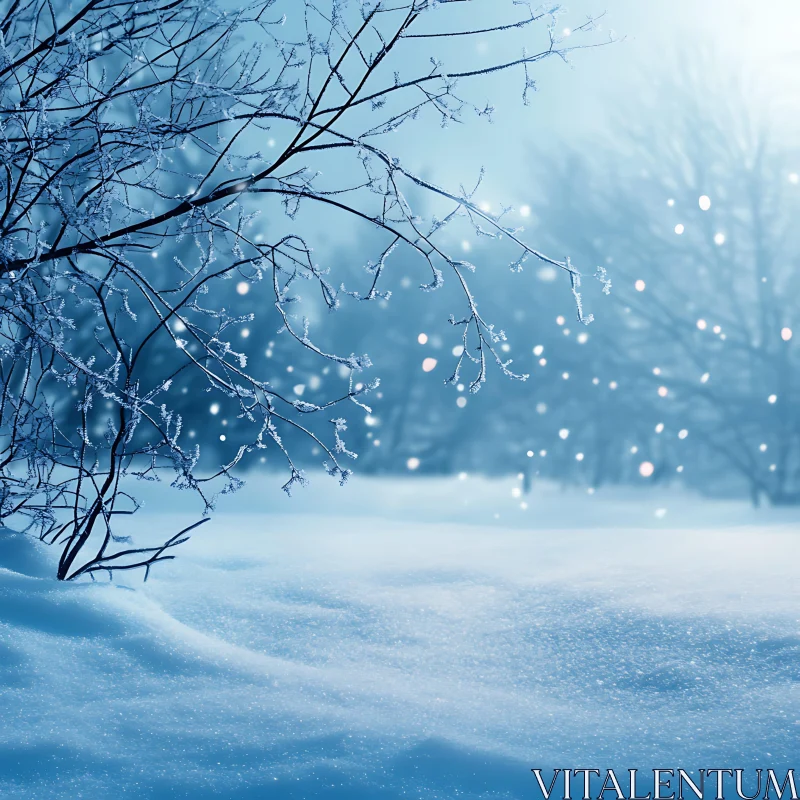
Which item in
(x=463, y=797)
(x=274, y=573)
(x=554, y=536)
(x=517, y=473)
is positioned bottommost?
(x=463, y=797)

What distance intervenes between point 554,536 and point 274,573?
79.0 inches

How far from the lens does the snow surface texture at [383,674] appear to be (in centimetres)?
121

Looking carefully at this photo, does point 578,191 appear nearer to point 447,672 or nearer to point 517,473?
point 517,473

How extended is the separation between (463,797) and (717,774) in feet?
1.61

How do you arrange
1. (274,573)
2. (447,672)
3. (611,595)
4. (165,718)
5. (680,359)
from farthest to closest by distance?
(680,359) → (274,573) → (611,595) → (447,672) → (165,718)

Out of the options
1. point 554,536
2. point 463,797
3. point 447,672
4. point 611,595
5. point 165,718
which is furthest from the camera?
point 554,536

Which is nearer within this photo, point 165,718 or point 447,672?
point 165,718

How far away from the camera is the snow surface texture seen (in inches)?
47.5

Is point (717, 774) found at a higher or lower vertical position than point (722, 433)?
lower

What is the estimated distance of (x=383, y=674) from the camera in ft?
5.42

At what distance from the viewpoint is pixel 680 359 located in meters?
7.99

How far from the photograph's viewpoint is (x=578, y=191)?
27.3 feet

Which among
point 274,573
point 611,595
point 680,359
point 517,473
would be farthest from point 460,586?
point 680,359

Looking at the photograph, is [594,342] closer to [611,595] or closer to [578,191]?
[578,191]
